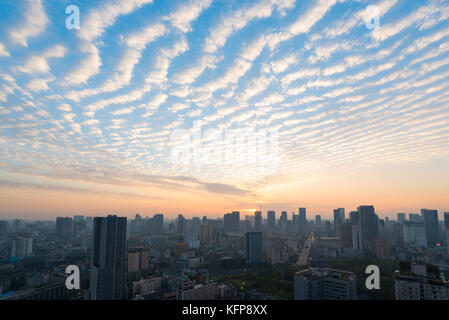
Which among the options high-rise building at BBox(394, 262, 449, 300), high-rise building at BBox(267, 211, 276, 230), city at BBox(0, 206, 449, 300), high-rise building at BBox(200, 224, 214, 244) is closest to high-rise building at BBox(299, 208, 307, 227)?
high-rise building at BBox(267, 211, 276, 230)

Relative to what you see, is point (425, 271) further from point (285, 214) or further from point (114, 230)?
point (285, 214)

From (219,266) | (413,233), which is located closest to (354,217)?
(413,233)

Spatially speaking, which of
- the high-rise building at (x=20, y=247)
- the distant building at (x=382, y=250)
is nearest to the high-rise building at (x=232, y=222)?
the distant building at (x=382, y=250)

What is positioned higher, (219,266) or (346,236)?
(346,236)

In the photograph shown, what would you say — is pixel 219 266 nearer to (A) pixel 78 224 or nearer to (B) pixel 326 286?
(B) pixel 326 286

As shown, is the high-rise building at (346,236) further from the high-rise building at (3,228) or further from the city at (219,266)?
the high-rise building at (3,228)
